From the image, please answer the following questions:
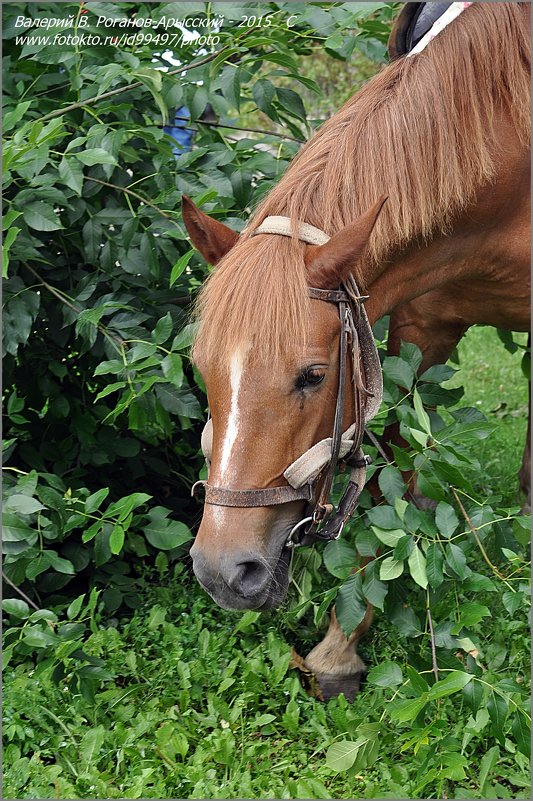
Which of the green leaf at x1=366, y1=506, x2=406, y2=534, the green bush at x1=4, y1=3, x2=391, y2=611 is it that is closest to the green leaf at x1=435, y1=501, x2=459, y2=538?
the green leaf at x1=366, y1=506, x2=406, y2=534

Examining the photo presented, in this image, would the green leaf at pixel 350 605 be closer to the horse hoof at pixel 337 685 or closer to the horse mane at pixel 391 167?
the horse hoof at pixel 337 685

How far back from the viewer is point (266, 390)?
200 cm

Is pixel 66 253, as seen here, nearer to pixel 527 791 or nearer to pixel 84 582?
pixel 84 582

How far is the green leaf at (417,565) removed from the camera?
2258 millimetres

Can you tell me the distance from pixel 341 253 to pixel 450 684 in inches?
44.9

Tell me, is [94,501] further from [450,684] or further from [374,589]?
[450,684]

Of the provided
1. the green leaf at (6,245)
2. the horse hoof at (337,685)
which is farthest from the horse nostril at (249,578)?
the green leaf at (6,245)

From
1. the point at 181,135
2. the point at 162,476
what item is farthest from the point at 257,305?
the point at 181,135

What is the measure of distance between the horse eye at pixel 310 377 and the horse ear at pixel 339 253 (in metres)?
0.22

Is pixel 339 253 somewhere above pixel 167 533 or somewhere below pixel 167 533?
above

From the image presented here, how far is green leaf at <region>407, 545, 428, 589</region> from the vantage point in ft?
7.41

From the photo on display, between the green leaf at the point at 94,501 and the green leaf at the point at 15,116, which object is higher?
the green leaf at the point at 15,116

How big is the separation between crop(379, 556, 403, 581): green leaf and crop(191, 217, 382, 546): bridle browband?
20cm

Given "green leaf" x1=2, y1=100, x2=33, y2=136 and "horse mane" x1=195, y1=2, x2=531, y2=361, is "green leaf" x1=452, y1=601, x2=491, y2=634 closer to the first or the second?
"horse mane" x1=195, y1=2, x2=531, y2=361
